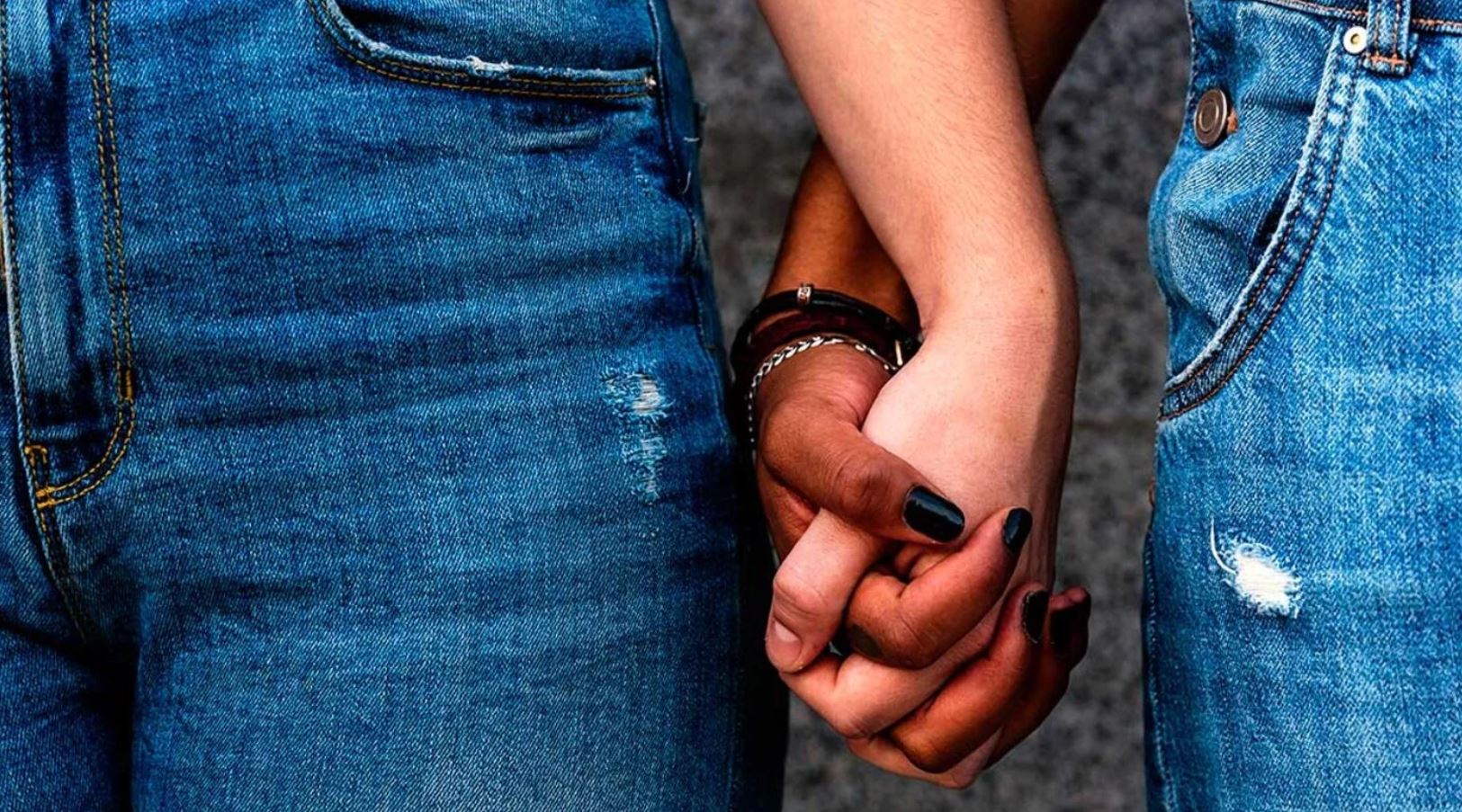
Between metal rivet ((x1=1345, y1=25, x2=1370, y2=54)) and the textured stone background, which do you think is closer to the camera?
metal rivet ((x1=1345, y1=25, x2=1370, y2=54))

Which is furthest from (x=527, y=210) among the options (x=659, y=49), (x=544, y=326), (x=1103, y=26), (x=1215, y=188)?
(x=1103, y=26)

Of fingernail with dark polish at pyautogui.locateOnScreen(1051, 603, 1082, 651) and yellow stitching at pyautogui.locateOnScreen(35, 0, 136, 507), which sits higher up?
yellow stitching at pyautogui.locateOnScreen(35, 0, 136, 507)

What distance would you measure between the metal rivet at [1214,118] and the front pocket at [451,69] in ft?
1.28

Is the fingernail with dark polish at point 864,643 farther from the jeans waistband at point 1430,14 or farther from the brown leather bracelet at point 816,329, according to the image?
the jeans waistband at point 1430,14

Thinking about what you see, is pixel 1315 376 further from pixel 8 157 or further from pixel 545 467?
pixel 8 157

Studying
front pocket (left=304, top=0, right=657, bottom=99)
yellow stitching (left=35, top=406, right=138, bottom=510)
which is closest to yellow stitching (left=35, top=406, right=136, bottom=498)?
yellow stitching (left=35, top=406, right=138, bottom=510)

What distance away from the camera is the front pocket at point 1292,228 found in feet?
2.56

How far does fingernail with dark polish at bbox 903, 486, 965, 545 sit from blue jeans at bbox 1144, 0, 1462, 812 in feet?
0.46

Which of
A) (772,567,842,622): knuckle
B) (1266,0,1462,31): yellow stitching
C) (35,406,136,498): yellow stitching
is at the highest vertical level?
(1266,0,1462,31): yellow stitching

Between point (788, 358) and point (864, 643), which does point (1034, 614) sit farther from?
point (788, 358)

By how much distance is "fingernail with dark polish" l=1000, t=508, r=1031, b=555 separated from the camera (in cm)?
89

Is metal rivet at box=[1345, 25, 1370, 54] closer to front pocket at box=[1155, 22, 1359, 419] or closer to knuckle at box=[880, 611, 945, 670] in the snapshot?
front pocket at box=[1155, 22, 1359, 419]

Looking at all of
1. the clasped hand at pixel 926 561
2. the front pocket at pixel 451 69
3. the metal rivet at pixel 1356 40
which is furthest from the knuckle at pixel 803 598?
the metal rivet at pixel 1356 40

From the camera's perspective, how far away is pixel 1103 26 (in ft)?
5.97
